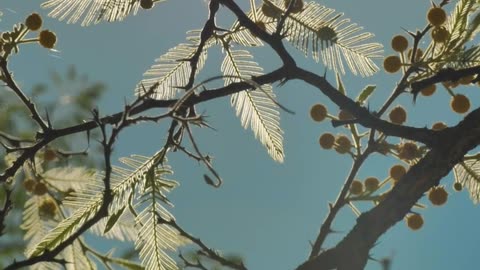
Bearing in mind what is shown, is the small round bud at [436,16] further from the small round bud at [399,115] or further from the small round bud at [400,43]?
the small round bud at [399,115]

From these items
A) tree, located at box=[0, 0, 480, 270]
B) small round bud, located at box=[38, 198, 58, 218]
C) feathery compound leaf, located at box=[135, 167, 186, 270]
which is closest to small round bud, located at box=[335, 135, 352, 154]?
tree, located at box=[0, 0, 480, 270]

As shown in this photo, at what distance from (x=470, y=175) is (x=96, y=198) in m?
1.36

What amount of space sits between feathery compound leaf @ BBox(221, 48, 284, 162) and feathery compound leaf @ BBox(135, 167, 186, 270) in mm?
554

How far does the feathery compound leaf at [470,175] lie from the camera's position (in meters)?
2.62

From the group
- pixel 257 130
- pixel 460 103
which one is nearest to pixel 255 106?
pixel 257 130

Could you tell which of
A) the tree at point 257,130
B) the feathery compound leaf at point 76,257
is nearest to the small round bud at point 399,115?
the tree at point 257,130

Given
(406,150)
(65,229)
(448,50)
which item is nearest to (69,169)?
(65,229)

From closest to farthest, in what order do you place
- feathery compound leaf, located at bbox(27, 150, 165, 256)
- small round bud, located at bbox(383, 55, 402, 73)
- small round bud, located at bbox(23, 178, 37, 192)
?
feathery compound leaf, located at bbox(27, 150, 165, 256) < small round bud, located at bbox(383, 55, 402, 73) < small round bud, located at bbox(23, 178, 37, 192)

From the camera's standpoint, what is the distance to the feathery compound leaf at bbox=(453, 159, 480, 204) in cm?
262

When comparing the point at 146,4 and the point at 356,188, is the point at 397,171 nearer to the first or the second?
the point at 356,188

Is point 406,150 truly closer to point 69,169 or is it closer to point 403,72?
point 403,72

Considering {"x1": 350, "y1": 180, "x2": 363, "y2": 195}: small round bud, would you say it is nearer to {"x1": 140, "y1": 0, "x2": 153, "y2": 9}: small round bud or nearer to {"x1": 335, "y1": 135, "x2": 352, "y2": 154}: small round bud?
{"x1": 335, "y1": 135, "x2": 352, "y2": 154}: small round bud

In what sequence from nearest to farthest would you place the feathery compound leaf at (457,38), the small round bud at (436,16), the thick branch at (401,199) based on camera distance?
the thick branch at (401,199), the feathery compound leaf at (457,38), the small round bud at (436,16)

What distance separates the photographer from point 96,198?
2.23 meters
